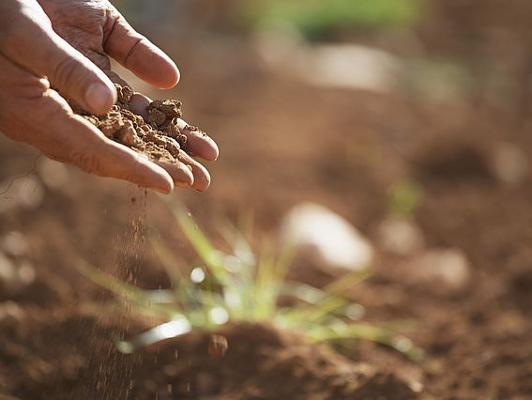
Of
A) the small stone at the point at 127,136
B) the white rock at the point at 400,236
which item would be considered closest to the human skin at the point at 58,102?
the small stone at the point at 127,136

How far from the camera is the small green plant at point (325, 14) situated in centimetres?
886

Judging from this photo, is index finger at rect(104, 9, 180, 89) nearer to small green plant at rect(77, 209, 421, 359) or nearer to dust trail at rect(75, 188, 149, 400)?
dust trail at rect(75, 188, 149, 400)

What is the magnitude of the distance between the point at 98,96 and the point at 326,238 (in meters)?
2.17

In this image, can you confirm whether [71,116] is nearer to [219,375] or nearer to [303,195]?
[219,375]

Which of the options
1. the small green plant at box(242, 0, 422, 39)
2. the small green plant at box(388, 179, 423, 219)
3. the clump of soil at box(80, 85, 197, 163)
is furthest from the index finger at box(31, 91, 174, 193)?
the small green plant at box(242, 0, 422, 39)

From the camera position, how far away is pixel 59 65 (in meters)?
1.85

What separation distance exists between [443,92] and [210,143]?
5.22 m

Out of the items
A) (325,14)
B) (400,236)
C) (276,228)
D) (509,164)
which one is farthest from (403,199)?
(325,14)

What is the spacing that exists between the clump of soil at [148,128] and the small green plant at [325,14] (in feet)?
21.3

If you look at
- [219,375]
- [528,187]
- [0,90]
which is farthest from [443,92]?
[0,90]

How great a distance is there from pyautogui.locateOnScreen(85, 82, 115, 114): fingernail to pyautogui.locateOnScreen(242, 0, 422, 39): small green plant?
689 cm

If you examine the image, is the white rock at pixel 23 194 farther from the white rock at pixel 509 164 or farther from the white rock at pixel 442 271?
the white rock at pixel 509 164

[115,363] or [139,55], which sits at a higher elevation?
[139,55]

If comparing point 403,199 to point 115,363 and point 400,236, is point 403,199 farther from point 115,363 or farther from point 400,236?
point 115,363
